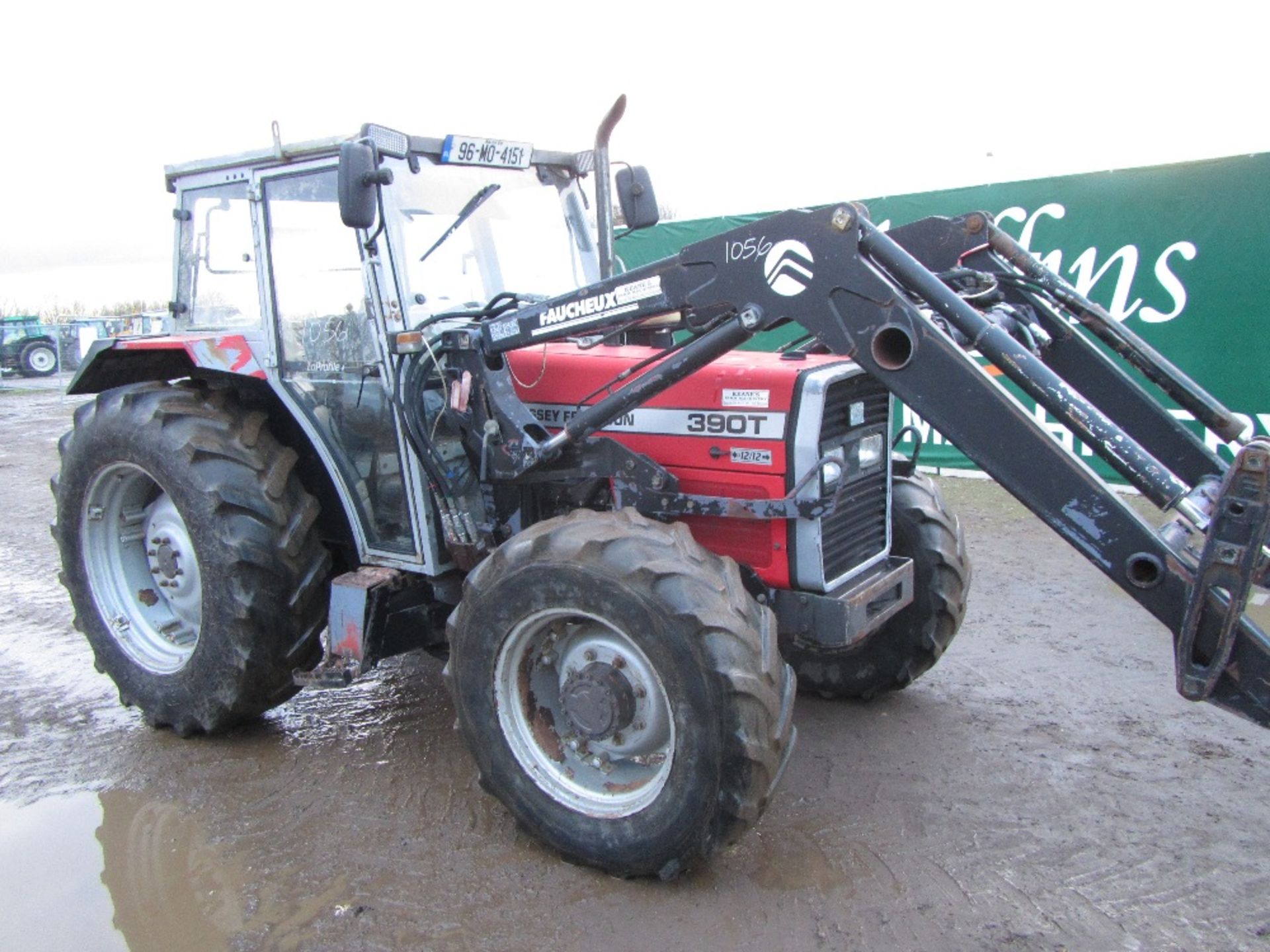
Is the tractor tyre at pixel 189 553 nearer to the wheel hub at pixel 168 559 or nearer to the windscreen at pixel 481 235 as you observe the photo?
the wheel hub at pixel 168 559

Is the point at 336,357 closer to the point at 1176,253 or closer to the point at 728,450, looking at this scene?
the point at 728,450

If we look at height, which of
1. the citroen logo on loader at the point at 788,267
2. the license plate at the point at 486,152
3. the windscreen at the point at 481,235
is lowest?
the citroen logo on loader at the point at 788,267

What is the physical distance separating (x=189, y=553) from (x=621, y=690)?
7.49 feet

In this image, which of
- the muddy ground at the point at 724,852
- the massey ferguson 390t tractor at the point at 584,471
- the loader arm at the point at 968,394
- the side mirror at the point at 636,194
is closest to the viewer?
the loader arm at the point at 968,394

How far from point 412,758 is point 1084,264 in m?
6.83

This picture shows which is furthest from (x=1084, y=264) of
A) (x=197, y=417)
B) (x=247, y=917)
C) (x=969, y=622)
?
(x=247, y=917)

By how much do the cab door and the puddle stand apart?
1.29 meters

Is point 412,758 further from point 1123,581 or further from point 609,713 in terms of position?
point 1123,581

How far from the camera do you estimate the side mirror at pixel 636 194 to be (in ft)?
14.8

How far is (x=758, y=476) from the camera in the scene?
343 centimetres

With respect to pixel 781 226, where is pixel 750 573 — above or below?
below

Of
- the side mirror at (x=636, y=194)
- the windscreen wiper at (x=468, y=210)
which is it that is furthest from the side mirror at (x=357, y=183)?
the side mirror at (x=636, y=194)

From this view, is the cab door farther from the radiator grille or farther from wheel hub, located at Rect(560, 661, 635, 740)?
the radiator grille

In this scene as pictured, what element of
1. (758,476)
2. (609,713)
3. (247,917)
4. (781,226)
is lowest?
(247,917)
